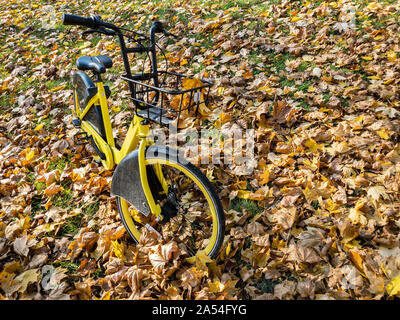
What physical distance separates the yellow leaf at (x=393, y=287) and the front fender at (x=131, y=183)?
5.28 ft

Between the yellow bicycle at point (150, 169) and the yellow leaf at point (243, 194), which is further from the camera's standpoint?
the yellow leaf at point (243, 194)

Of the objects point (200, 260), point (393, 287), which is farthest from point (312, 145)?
point (200, 260)

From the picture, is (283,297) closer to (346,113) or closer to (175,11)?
(346,113)

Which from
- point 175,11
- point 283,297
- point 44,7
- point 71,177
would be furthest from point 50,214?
point 44,7

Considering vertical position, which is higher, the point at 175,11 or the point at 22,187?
the point at 175,11

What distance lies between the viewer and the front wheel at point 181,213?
173cm

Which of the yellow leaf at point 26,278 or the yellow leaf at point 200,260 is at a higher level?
the yellow leaf at point 200,260

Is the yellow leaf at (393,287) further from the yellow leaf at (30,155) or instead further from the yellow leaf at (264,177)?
the yellow leaf at (30,155)

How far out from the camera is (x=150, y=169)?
6.16 feet

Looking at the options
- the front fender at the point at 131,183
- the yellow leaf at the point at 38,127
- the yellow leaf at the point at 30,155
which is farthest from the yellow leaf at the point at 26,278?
the yellow leaf at the point at 38,127

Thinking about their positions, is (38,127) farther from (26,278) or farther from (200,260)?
(200,260)

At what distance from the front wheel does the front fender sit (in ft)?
0.29

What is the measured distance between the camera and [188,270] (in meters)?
1.82

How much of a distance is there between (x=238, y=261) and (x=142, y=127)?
122 centimetres
